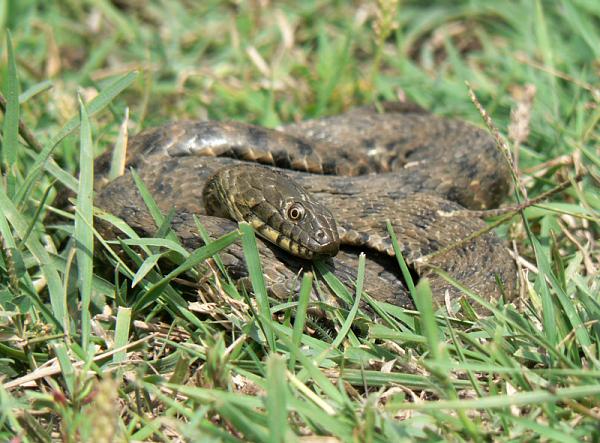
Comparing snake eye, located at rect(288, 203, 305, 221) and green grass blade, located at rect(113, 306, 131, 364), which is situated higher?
snake eye, located at rect(288, 203, 305, 221)

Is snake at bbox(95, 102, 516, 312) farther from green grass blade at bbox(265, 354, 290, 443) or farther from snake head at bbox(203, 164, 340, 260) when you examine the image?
green grass blade at bbox(265, 354, 290, 443)

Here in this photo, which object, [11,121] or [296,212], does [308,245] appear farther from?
[11,121]

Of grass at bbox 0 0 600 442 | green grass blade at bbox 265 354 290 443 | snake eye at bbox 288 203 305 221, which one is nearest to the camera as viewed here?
green grass blade at bbox 265 354 290 443

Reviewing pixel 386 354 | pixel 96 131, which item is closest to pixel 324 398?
pixel 386 354

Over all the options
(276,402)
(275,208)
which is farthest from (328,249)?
(276,402)

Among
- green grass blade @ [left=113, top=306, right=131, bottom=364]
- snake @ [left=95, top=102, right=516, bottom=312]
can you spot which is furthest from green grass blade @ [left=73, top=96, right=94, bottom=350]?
snake @ [left=95, top=102, right=516, bottom=312]

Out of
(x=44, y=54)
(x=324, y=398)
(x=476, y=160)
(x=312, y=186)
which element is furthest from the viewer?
(x=44, y=54)

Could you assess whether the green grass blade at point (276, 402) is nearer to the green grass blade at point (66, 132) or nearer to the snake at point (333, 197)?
the snake at point (333, 197)

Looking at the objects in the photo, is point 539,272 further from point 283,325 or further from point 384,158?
point 384,158

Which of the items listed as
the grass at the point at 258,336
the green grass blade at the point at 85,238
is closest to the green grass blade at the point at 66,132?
the grass at the point at 258,336
